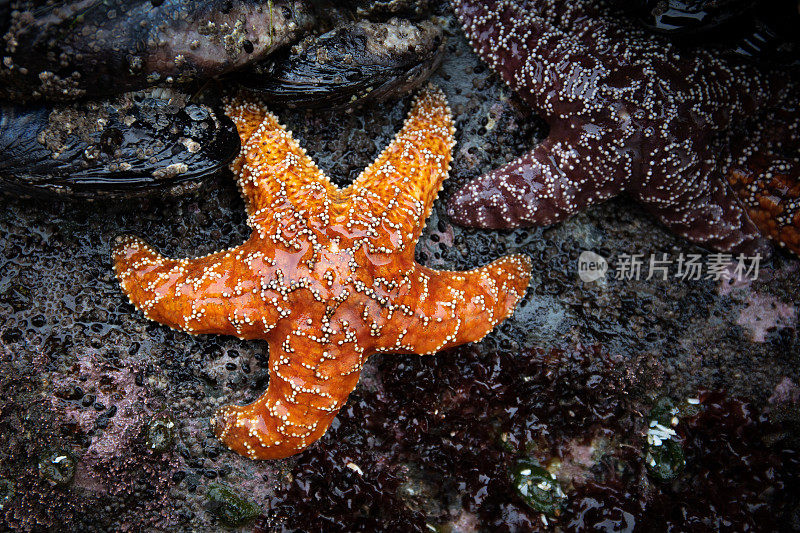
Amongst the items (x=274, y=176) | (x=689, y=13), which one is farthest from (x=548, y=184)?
(x=274, y=176)

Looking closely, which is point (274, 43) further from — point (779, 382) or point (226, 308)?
point (779, 382)

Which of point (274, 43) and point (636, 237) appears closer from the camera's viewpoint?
point (274, 43)

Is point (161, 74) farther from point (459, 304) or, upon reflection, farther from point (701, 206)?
point (701, 206)

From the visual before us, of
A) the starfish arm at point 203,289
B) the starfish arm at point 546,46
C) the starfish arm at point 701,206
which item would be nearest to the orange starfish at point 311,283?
the starfish arm at point 203,289

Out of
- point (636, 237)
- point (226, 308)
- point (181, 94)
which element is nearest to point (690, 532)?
point (636, 237)

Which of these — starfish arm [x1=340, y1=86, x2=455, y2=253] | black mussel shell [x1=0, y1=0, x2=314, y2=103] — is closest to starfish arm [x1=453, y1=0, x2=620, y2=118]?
starfish arm [x1=340, y1=86, x2=455, y2=253]

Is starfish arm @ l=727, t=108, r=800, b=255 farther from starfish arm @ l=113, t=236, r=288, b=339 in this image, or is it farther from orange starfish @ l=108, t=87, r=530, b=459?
starfish arm @ l=113, t=236, r=288, b=339
